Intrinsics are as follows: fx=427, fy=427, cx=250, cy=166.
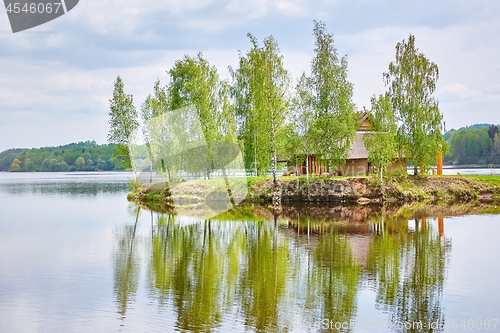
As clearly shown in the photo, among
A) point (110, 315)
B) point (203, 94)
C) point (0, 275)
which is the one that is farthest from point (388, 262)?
point (203, 94)

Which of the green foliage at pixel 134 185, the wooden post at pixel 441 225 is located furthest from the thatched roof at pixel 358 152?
the green foliage at pixel 134 185

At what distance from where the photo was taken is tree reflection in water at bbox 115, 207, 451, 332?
9.31m

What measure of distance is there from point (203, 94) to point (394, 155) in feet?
52.6

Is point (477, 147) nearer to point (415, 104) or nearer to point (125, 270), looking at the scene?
point (415, 104)

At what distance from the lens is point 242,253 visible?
15.2 m

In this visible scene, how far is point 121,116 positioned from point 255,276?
32.3 m

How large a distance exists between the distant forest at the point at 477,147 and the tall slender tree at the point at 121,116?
85.6 meters

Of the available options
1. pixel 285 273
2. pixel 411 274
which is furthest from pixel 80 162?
pixel 411 274

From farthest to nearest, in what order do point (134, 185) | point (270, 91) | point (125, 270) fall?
1. point (134, 185)
2. point (270, 91)
3. point (125, 270)

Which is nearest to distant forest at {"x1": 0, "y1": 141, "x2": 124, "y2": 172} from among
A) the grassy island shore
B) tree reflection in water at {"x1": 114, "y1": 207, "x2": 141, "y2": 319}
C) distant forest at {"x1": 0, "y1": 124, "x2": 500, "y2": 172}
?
distant forest at {"x1": 0, "y1": 124, "x2": 500, "y2": 172}

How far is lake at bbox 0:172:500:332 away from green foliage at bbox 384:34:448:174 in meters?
11.7

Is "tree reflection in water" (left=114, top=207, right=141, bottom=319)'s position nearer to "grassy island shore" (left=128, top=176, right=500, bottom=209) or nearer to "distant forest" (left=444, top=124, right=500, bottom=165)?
"grassy island shore" (left=128, top=176, right=500, bottom=209)

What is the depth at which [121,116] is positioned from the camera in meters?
40.8

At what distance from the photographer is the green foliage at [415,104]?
33031 mm
